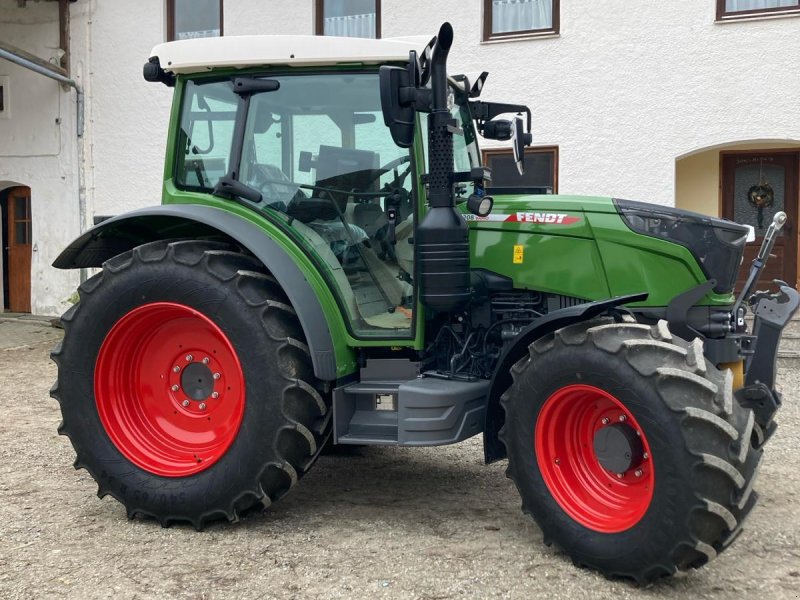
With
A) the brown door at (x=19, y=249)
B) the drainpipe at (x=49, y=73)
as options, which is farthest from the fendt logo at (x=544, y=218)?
the brown door at (x=19, y=249)

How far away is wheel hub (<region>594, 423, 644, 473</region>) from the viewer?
3.35 m

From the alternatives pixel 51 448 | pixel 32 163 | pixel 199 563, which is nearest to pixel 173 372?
pixel 199 563

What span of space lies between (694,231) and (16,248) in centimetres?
1251

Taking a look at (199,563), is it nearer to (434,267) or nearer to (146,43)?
(434,267)

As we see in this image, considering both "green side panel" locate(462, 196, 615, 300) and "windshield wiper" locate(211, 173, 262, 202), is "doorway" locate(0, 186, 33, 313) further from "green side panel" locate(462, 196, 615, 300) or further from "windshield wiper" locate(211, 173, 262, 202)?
"green side panel" locate(462, 196, 615, 300)

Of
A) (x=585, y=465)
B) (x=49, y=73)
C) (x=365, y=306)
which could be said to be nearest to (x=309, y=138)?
(x=365, y=306)

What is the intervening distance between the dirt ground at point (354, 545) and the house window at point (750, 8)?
6817mm

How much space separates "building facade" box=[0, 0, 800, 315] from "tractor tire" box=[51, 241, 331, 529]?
764 cm

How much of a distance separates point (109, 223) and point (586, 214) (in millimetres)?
2235

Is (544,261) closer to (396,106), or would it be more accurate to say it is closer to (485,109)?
(396,106)

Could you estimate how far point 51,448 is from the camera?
5598 millimetres

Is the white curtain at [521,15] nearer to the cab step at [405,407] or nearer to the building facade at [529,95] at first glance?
the building facade at [529,95]

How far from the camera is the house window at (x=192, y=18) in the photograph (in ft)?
40.9

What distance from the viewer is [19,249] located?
13.9 metres
